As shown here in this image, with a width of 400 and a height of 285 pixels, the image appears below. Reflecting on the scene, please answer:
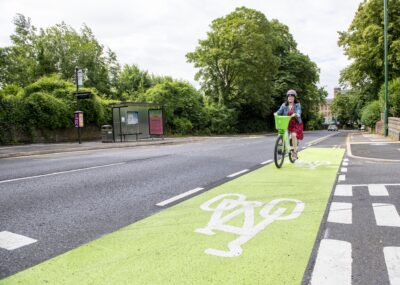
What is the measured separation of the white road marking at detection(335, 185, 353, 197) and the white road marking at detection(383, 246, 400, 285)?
7.92ft

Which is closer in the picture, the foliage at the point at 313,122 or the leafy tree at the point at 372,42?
the leafy tree at the point at 372,42

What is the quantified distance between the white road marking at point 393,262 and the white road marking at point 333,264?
290mm

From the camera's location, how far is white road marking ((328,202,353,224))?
4.11 metres

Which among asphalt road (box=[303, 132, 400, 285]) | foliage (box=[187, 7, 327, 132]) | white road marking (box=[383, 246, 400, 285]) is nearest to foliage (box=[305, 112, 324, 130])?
foliage (box=[187, 7, 327, 132])

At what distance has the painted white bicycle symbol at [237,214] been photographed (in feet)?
11.1

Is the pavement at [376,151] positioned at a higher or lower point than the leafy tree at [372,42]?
lower

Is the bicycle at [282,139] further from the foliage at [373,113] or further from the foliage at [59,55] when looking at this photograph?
the foliage at [59,55]

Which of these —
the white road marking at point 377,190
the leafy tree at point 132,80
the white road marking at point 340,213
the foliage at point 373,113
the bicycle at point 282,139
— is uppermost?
the leafy tree at point 132,80

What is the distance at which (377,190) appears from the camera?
5742mm

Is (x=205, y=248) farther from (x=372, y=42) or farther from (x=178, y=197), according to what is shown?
(x=372, y=42)

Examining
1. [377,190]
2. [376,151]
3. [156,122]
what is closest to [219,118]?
[156,122]

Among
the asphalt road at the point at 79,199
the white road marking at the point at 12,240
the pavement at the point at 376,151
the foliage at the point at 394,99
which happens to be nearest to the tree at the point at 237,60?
the foliage at the point at 394,99

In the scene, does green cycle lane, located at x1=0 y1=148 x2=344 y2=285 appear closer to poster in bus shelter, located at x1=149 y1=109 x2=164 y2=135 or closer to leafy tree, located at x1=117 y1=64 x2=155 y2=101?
poster in bus shelter, located at x1=149 y1=109 x2=164 y2=135

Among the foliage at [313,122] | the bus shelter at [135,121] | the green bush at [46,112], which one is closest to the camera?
the green bush at [46,112]
